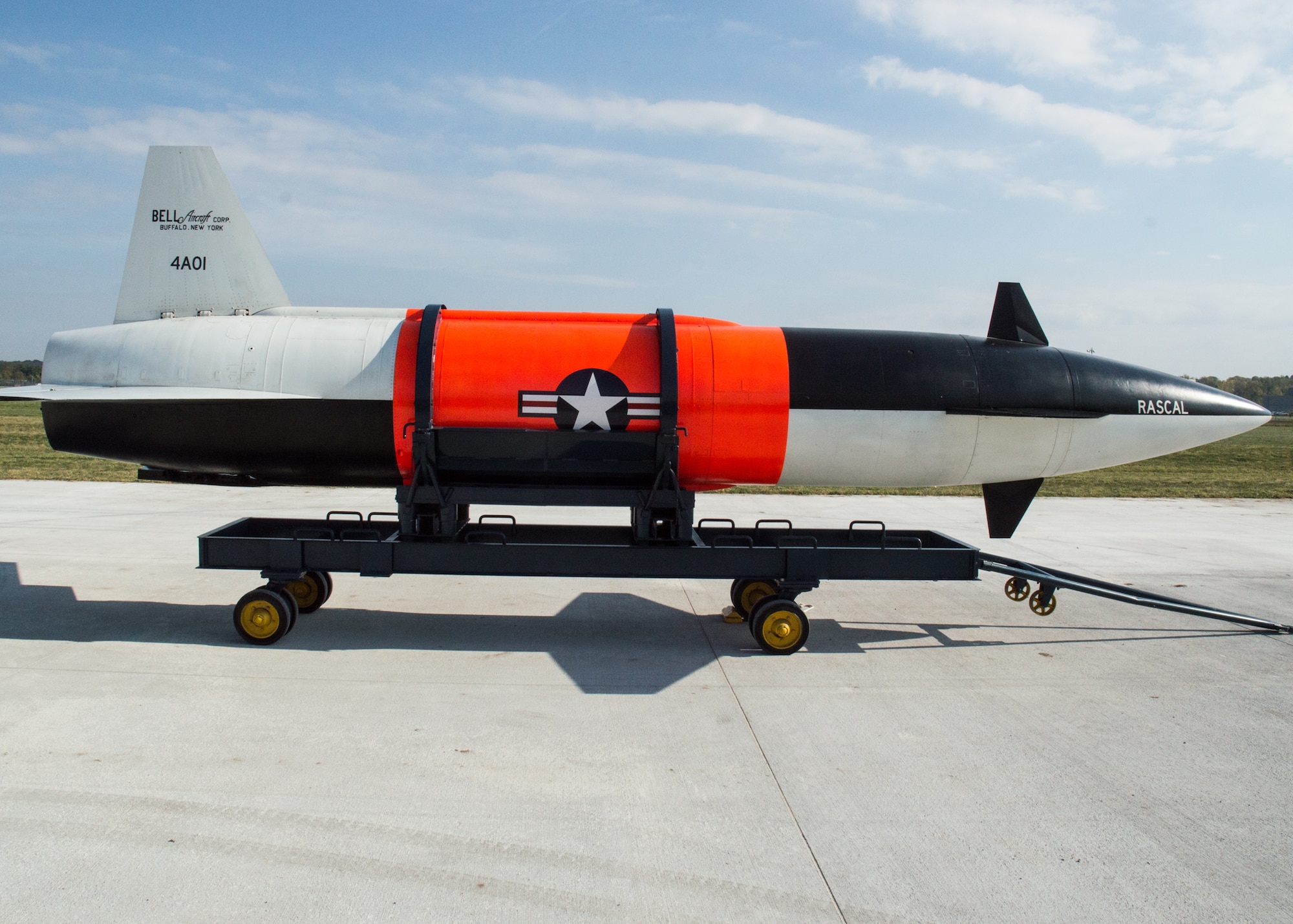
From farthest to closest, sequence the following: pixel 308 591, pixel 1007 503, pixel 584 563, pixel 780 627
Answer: pixel 1007 503 → pixel 308 591 → pixel 780 627 → pixel 584 563

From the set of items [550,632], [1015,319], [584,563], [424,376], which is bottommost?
[550,632]

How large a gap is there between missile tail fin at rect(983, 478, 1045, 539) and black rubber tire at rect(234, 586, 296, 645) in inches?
234

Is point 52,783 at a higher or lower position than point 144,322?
lower

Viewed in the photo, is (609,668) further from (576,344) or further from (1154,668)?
(1154,668)

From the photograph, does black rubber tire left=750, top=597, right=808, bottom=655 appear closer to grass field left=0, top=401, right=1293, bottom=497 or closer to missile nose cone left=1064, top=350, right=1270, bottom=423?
missile nose cone left=1064, top=350, right=1270, bottom=423

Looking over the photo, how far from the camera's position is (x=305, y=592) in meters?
7.08

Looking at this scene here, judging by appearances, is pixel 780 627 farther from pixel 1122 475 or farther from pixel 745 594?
pixel 1122 475

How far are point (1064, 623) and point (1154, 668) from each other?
118cm

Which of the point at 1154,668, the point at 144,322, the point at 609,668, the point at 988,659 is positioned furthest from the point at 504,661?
the point at 1154,668

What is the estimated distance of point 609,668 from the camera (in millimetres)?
5906

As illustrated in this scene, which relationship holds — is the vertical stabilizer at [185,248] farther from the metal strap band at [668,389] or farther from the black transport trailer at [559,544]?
the metal strap band at [668,389]

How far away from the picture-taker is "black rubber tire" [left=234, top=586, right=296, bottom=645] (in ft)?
20.4

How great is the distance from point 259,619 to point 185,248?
3.46 metres

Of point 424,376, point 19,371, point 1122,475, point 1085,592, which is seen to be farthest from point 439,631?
point 19,371
